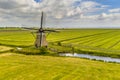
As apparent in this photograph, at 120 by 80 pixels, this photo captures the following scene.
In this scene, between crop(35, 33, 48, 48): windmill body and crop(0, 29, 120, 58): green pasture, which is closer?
crop(35, 33, 48, 48): windmill body

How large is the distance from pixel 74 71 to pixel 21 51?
2868 centimetres

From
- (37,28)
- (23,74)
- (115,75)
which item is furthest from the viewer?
(37,28)

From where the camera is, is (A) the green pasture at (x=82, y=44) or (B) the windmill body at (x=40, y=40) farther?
(A) the green pasture at (x=82, y=44)

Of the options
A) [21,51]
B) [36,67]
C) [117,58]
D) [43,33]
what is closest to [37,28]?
[43,33]

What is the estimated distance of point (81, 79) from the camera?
32375mm

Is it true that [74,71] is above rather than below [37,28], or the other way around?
below

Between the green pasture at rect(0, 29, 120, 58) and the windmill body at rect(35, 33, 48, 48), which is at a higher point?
the windmill body at rect(35, 33, 48, 48)

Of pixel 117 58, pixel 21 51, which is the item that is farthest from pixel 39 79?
pixel 117 58

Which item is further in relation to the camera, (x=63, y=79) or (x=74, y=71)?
(x=74, y=71)

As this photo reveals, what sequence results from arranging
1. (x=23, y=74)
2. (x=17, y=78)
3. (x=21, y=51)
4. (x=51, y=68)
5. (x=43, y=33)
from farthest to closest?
→ 1. (x=43, y=33)
2. (x=21, y=51)
3. (x=51, y=68)
4. (x=23, y=74)
5. (x=17, y=78)

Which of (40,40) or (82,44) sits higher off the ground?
(40,40)

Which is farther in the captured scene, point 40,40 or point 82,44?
point 82,44

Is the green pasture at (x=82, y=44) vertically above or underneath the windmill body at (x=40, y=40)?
underneath

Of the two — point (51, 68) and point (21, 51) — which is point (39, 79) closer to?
point (51, 68)
